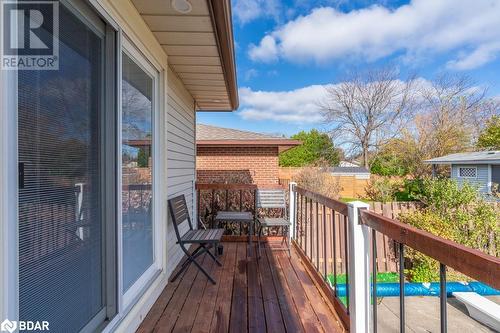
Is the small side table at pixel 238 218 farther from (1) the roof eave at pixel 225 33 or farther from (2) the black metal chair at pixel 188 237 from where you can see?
(1) the roof eave at pixel 225 33

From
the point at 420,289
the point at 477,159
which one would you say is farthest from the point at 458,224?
the point at 477,159

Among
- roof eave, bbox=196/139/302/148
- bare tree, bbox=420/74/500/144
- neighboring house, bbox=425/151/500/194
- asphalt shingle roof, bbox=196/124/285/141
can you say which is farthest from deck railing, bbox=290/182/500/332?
bare tree, bbox=420/74/500/144

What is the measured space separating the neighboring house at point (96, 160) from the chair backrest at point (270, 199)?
1.93 meters

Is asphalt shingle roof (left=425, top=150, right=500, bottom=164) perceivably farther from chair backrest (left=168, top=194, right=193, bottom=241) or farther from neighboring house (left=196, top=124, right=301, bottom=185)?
chair backrest (left=168, top=194, right=193, bottom=241)

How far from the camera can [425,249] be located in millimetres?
1166

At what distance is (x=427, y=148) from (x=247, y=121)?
16.2 m

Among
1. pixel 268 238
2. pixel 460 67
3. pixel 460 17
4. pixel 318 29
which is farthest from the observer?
pixel 460 67

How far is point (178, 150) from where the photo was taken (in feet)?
11.6

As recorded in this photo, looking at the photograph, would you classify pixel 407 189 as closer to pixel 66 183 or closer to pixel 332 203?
pixel 332 203

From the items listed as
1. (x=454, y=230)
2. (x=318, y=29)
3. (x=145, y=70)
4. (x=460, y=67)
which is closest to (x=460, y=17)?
(x=460, y=67)

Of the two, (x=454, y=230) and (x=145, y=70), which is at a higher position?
(x=145, y=70)

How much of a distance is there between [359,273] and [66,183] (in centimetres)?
174

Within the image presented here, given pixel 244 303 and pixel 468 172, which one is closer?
pixel 244 303

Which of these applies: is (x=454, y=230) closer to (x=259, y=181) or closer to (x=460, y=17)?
(x=259, y=181)
